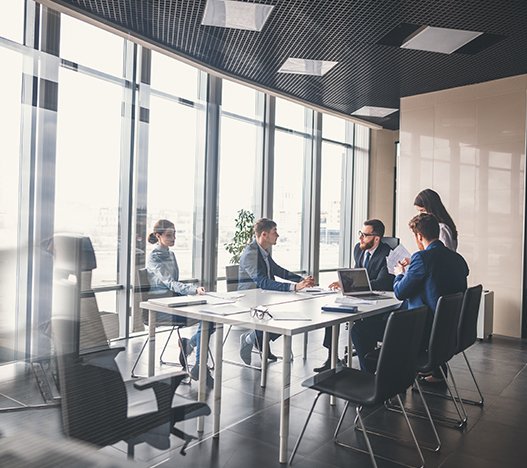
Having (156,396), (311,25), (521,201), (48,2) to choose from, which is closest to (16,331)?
(156,396)

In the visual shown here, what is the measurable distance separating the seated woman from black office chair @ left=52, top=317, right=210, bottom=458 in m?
0.22

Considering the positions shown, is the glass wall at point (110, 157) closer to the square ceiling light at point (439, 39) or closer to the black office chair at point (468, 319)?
the black office chair at point (468, 319)

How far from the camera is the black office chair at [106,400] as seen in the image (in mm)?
2008

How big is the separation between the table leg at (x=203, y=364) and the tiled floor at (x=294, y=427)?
0.06 metres

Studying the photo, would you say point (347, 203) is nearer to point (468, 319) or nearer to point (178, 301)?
point (468, 319)

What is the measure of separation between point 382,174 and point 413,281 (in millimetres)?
5768

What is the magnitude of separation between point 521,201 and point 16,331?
595 cm

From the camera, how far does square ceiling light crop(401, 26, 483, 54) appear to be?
464cm

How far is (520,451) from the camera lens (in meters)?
2.97

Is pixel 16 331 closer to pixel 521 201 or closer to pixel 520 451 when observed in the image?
pixel 520 451

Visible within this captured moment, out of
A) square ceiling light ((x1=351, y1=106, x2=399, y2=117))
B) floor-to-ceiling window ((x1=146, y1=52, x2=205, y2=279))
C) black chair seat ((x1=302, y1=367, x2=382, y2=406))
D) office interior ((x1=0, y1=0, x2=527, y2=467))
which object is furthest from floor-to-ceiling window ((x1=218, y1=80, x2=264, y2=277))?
square ceiling light ((x1=351, y1=106, x2=399, y2=117))

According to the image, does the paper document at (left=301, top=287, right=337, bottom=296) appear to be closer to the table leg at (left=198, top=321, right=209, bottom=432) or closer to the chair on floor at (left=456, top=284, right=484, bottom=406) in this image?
the chair on floor at (left=456, top=284, right=484, bottom=406)

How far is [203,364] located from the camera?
2811 mm

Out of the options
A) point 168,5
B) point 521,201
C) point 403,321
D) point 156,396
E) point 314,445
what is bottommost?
point 314,445
